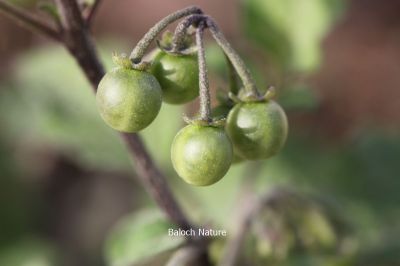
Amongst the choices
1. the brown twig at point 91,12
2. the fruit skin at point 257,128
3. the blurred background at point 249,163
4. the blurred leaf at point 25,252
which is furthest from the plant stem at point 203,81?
the blurred leaf at point 25,252

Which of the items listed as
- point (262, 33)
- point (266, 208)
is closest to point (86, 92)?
point (262, 33)

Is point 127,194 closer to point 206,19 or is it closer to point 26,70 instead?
point 26,70

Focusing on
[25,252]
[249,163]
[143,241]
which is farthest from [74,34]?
[25,252]

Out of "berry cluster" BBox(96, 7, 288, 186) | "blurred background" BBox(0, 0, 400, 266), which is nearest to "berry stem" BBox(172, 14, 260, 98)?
"berry cluster" BBox(96, 7, 288, 186)

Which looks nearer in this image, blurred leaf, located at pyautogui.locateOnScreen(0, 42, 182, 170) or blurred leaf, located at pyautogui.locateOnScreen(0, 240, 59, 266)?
blurred leaf, located at pyautogui.locateOnScreen(0, 42, 182, 170)

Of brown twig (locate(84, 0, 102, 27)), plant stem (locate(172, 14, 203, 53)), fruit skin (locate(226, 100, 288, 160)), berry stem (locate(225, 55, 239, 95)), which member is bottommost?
fruit skin (locate(226, 100, 288, 160))

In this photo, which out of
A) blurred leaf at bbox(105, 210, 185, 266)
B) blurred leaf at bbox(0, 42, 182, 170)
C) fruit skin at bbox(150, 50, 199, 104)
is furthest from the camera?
blurred leaf at bbox(0, 42, 182, 170)

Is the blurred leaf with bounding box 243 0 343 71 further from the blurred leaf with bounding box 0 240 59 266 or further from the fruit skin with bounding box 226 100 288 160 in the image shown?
the blurred leaf with bounding box 0 240 59 266
